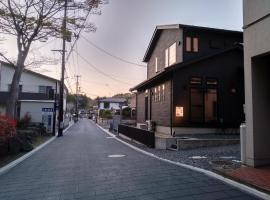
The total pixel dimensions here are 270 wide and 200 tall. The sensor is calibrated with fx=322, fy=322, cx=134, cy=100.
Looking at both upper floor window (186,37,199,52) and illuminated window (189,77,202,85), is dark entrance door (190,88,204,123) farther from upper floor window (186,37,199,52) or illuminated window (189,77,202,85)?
upper floor window (186,37,199,52)

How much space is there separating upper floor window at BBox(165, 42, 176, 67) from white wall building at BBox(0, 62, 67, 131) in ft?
38.8

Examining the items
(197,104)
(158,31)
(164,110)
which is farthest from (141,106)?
(197,104)

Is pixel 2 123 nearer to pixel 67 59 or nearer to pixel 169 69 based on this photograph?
pixel 169 69

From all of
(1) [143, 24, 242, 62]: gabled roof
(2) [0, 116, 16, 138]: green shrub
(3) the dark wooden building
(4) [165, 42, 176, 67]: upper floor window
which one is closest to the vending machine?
(1) [143, 24, 242, 62]: gabled roof

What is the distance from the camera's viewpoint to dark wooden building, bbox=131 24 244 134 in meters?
20.5

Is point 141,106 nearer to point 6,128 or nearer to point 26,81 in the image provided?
point 6,128

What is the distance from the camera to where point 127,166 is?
36.9 ft

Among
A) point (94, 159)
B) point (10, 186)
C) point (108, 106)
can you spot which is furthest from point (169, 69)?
point (108, 106)

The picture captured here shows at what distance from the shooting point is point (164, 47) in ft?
87.8

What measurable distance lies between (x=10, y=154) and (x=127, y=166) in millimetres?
6612

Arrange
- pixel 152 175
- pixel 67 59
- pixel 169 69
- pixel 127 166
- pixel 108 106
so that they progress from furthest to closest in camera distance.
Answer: pixel 108 106 → pixel 67 59 → pixel 169 69 → pixel 127 166 → pixel 152 175

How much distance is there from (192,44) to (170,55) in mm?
2447

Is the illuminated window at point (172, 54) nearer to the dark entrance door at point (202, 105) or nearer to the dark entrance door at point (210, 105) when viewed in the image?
the dark entrance door at point (202, 105)

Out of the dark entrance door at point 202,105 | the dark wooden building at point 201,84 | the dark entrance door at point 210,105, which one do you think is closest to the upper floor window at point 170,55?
the dark wooden building at point 201,84
